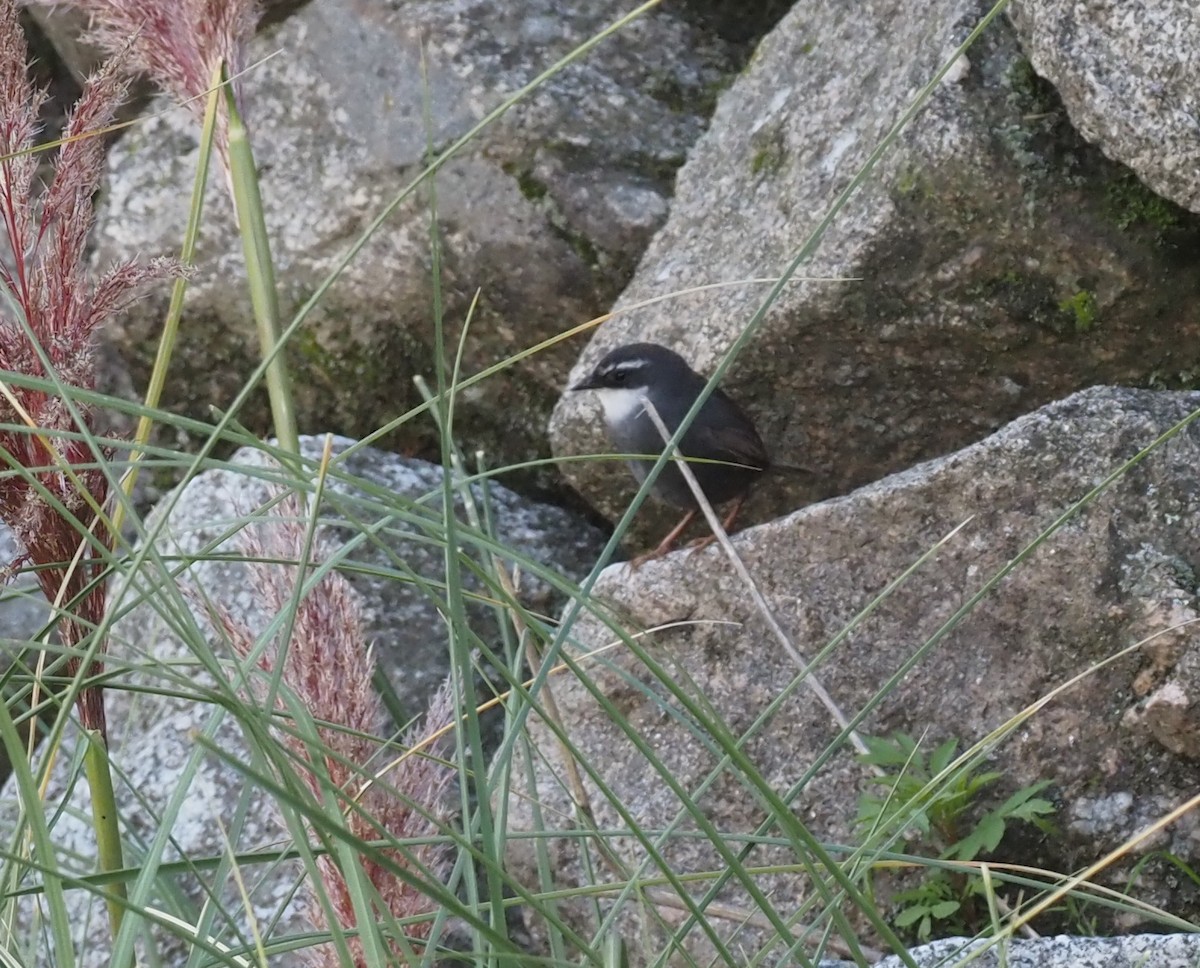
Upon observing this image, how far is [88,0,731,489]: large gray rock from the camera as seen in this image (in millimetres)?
4301

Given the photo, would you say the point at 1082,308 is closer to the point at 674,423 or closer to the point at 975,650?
the point at 975,650

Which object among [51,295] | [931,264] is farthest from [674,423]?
[51,295]

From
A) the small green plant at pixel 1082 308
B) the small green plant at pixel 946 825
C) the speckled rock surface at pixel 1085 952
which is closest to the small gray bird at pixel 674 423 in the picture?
the small green plant at pixel 1082 308

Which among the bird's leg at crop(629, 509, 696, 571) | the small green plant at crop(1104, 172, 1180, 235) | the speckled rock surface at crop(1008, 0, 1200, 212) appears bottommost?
the bird's leg at crop(629, 509, 696, 571)

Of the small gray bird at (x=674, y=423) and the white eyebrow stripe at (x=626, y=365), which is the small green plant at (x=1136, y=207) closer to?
the small gray bird at (x=674, y=423)

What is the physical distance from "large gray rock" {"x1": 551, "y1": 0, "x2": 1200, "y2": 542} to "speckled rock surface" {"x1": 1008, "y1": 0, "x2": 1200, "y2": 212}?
0.28 m

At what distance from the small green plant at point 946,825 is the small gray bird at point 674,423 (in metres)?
1.02

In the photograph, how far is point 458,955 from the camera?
1329 millimetres

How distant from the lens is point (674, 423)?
3850mm

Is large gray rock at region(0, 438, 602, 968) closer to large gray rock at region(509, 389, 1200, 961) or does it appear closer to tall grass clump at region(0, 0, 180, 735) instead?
large gray rock at region(509, 389, 1200, 961)

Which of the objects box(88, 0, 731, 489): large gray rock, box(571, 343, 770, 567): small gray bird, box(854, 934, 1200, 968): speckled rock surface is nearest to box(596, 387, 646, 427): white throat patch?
box(571, 343, 770, 567): small gray bird

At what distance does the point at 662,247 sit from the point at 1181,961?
260 centimetres

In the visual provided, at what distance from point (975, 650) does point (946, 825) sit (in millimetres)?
449

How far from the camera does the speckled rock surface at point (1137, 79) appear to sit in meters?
2.71
